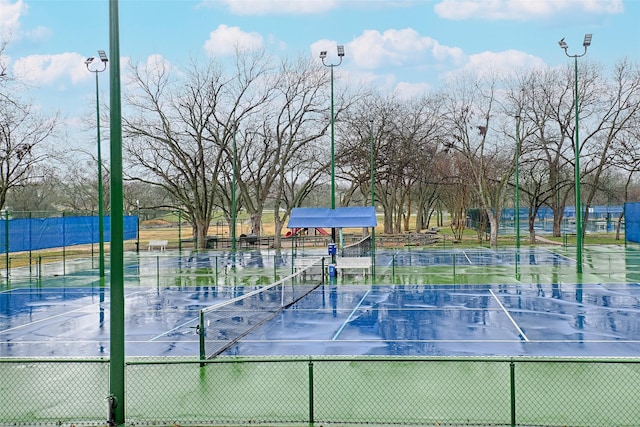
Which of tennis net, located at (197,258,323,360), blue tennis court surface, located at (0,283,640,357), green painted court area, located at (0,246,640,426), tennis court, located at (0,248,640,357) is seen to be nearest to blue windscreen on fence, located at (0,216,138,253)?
tennis court, located at (0,248,640,357)

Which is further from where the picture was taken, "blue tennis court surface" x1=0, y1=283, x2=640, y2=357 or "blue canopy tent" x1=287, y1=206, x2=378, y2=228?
"blue canopy tent" x1=287, y1=206, x2=378, y2=228

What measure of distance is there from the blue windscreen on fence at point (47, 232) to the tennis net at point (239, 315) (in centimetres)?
1799

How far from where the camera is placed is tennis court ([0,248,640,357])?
14.9m

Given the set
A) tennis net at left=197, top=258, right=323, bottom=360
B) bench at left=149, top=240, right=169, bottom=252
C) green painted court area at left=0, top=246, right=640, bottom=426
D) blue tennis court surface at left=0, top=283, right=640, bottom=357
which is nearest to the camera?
green painted court area at left=0, top=246, right=640, bottom=426

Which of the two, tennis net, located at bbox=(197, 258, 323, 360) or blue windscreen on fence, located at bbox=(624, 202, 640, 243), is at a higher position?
blue windscreen on fence, located at bbox=(624, 202, 640, 243)

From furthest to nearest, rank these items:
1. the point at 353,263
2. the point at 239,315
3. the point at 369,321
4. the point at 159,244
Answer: the point at 159,244 → the point at 353,263 → the point at 369,321 → the point at 239,315

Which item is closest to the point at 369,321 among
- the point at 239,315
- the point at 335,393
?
the point at 239,315

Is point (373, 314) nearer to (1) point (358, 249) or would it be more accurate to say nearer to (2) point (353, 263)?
(2) point (353, 263)

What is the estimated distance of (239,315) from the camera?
18.0m

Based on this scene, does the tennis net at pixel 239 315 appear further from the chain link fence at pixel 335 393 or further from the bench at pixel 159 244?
the bench at pixel 159 244

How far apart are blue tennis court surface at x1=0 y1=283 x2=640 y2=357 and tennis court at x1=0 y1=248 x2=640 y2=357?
3 cm

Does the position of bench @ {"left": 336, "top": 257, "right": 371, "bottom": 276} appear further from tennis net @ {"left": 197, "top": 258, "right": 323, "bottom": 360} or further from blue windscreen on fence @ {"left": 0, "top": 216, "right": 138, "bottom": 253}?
blue windscreen on fence @ {"left": 0, "top": 216, "right": 138, "bottom": 253}

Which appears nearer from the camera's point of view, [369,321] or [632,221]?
[369,321]

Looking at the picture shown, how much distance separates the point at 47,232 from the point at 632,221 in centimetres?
4033
